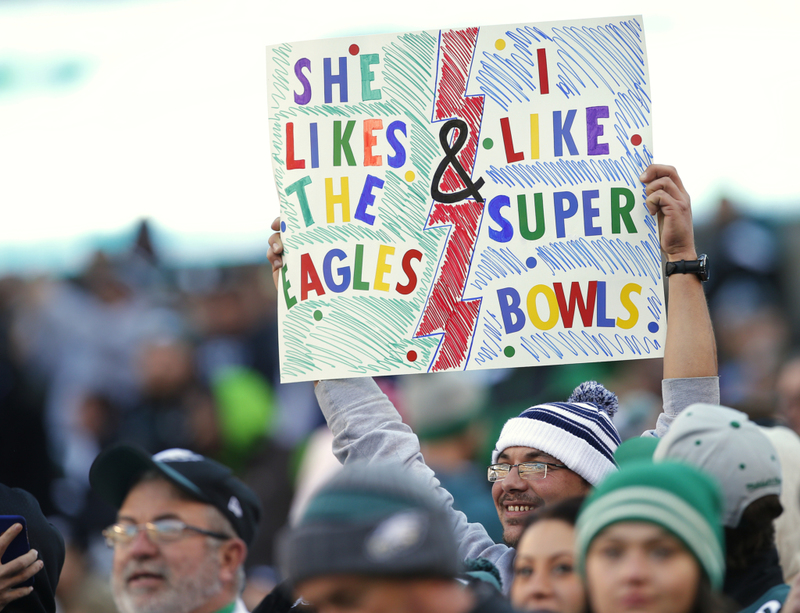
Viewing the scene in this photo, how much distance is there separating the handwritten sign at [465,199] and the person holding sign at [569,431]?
112 millimetres

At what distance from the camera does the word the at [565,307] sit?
2.94 meters

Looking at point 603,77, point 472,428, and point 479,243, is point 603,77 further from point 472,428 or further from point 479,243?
point 472,428

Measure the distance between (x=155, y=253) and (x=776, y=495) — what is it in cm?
511

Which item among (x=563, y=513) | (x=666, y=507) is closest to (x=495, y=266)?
(x=563, y=513)

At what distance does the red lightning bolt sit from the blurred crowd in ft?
6.64

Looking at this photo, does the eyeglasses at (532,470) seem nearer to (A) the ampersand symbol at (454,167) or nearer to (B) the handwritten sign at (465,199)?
(B) the handwritten sign at (465,199)

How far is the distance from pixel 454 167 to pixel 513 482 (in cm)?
95

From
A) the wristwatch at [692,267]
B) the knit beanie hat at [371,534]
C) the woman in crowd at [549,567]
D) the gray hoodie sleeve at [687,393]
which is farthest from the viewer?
the wristwatch at [692,267]

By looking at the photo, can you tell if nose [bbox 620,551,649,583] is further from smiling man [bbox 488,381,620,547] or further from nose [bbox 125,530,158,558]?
nose [bbox 125,530,158,558]

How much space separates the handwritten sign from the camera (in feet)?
9.74

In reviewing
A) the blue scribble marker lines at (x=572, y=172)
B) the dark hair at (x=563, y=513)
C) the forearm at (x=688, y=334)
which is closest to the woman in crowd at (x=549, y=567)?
the dark hair at (x=563, y=513)

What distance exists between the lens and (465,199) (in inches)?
120

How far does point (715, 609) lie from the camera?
5.61 feet

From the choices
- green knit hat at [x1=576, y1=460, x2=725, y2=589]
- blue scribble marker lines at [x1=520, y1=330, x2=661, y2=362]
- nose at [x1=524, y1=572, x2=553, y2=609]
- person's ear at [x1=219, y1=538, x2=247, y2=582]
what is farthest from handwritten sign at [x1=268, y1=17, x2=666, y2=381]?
green knit hat at [x1=576, y1=460, x2=725, y2=589]
